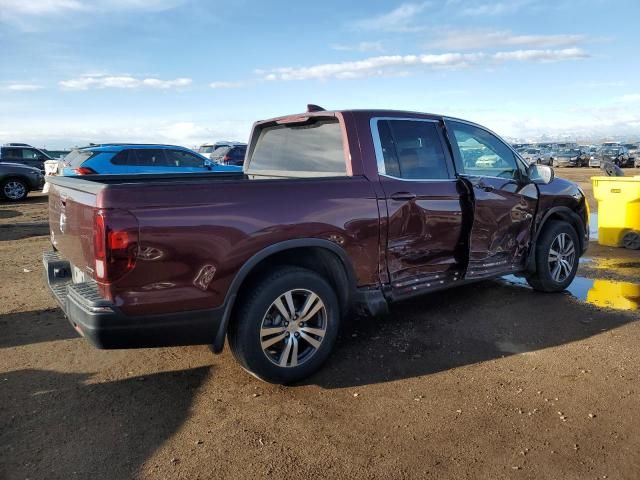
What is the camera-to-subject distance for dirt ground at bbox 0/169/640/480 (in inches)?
113

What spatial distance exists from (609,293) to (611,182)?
3.31 meters

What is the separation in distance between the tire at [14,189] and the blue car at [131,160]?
3313 mm

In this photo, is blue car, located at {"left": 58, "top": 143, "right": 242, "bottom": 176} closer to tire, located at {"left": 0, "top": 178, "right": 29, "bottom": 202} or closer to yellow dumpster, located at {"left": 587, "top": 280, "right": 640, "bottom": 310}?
tire, located at {"left": 0, "top": 178, "right": 29, "bottom": 202}

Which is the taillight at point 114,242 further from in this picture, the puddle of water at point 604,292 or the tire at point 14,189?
the tire at point 14,189

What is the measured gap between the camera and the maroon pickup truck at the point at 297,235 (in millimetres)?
3107

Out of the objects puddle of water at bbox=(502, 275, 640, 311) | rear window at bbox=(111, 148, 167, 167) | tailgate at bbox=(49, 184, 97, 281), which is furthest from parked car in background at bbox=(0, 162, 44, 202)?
puddle of water at bbox=(502, 275, 640, 311)

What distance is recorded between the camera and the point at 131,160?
1356 cm

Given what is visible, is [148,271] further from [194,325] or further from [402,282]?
[402,282]

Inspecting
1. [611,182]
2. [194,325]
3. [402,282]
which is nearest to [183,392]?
[194,325]

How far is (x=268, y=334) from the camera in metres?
3.61

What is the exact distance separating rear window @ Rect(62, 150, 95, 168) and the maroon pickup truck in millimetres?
9065

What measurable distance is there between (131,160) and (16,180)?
498cm

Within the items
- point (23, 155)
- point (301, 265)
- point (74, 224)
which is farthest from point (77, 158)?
point (301, 265)

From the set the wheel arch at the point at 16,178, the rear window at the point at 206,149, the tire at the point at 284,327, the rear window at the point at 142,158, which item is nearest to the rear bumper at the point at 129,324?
the tire at the point at 284,327
